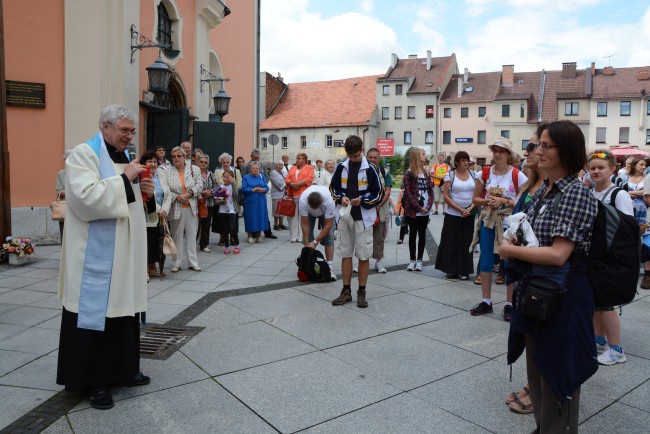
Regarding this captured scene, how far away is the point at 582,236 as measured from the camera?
2.66 meters

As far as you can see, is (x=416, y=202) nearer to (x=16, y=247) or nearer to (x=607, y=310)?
(x=607, y=310)

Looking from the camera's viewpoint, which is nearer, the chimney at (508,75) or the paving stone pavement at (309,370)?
the paving stone pavement at (309,370)

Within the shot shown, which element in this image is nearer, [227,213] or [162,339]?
[162,339]

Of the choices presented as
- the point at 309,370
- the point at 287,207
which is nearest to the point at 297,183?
the point at 287,207

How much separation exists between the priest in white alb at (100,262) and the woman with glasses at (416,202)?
530cm

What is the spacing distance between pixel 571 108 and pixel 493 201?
5467cm

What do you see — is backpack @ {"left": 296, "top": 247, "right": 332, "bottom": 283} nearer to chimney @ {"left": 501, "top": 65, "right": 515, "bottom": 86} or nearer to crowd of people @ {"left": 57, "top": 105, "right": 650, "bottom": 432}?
crowd of people @ {"left": 57, "top": 105, "right": 650, "bottom": 432}

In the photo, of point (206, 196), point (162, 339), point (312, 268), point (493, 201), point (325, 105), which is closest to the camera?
point (162, 339)

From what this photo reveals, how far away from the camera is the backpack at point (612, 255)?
8.93ft

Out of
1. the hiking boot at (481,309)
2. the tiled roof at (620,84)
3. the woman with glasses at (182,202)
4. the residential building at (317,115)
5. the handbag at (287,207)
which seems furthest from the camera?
the residential building at (317,115)

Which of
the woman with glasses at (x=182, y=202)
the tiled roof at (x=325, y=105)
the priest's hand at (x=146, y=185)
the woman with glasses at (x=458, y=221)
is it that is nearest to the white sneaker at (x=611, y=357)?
the woman with glasses at (x=458, y=221)

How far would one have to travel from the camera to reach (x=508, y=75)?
57812mm

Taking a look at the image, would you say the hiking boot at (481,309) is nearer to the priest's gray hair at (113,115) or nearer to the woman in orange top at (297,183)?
the priest's gray hair at (113,115)

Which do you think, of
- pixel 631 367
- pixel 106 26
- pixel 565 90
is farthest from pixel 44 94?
pixel 565 90
